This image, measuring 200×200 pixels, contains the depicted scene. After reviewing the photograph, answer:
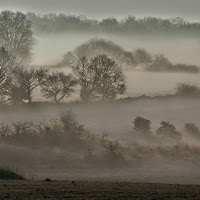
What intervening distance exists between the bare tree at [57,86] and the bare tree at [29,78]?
1362 mm

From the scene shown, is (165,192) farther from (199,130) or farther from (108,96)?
(108,96)

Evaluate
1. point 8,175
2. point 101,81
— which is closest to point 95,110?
point 101,81

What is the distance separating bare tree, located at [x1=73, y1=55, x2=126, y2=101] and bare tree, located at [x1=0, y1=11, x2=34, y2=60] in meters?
14.2

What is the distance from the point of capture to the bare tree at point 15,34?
382 feet

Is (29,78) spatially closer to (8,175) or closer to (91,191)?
(8,175)

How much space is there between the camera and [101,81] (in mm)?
105875

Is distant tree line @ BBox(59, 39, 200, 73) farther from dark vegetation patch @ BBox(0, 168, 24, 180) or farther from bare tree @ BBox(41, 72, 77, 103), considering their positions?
dark vegetation patch @ BBox(0, 168, 24, 180)

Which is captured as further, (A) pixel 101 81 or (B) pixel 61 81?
(B) pixel 61 81

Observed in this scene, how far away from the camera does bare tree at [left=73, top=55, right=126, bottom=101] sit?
10531cm

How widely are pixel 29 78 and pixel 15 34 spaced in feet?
57.6

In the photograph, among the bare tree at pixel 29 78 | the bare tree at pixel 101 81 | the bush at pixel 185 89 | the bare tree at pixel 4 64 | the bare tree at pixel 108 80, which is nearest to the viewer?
the bare tree at pixel 4 64

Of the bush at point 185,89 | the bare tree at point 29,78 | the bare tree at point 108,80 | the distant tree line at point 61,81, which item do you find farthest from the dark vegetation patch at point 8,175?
the bush at point 185,89

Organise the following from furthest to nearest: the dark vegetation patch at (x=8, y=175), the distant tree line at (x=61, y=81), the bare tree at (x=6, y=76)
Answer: the distant tree line at (x=61, y=81) < the bare tree at (x=6, y=76) < the dark vegetation patch at (x=8, y=175)

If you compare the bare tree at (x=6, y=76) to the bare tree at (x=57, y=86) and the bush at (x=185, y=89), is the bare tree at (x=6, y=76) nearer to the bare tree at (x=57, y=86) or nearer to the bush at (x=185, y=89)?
the bare tree at (x=57, y=86)
